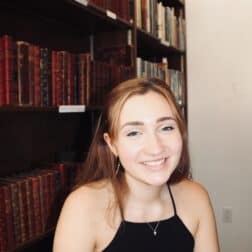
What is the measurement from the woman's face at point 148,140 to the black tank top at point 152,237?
17 cm

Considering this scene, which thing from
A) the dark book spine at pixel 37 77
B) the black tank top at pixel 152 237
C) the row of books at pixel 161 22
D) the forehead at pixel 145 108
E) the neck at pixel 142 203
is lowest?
the black tank top at pixel 152 237

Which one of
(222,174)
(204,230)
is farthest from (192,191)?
(222,174)

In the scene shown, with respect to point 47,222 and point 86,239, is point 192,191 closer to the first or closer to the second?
point 86,239

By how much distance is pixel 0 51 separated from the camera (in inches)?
43.8

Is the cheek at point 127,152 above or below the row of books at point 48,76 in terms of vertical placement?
below

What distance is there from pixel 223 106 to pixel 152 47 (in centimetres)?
75

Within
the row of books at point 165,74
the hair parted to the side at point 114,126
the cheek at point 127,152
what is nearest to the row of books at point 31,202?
the hair parted to the side at point 114,126

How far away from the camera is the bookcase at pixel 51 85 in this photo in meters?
1.19

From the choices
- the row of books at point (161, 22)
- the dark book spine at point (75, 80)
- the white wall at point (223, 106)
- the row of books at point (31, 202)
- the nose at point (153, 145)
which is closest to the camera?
the nose at point (153, 145)

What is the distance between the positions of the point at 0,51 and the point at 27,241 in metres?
0.67

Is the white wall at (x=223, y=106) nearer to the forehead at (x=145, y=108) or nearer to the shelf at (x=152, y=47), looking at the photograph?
the shelf at (x=152, y=47)

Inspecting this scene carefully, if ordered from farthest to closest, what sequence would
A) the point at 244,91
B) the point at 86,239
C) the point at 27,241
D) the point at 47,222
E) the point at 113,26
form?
the point at 244,91
the point at 113,26
the point at 47,222
the point at 27,241
the point at 86,239

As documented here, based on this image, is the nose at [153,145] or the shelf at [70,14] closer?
the nose at [153,145]

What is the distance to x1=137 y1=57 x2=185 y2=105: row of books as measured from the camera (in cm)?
209
